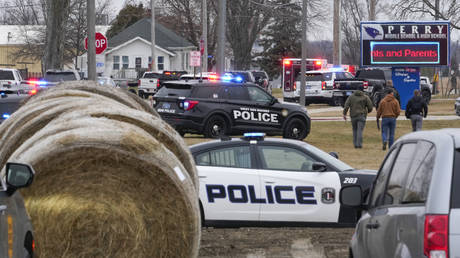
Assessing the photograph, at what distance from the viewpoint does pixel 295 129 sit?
88.1 ft

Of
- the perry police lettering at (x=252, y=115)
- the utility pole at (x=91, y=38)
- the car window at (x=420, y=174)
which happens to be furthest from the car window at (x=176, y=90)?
the car window at (x=420, y=174)

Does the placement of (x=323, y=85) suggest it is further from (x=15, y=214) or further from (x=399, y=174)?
(x=15, y=214)

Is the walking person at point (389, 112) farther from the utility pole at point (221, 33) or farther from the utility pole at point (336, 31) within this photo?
the utility pole at point (336, 31)

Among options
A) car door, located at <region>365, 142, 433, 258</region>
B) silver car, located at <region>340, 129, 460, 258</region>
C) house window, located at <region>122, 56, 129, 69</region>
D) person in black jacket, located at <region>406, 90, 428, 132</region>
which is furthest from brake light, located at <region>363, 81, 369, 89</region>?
house window, located at <region>122, 56, 129, 69</region>

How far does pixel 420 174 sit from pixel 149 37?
82.5 metres

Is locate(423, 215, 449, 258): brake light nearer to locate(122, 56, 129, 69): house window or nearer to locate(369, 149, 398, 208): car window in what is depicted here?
locate(369, 149, 398, 208): car window

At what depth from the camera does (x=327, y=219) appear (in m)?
12.5

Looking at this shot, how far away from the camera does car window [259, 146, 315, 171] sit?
12.7 m

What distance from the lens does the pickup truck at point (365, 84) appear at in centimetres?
4411

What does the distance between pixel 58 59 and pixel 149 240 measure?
40.8m

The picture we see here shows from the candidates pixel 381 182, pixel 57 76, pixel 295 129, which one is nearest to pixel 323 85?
pixel 57 76

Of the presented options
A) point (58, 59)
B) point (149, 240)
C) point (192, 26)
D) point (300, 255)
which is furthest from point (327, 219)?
point (192, 26)

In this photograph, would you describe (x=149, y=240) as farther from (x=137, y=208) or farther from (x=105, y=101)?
(x=105, y=101)

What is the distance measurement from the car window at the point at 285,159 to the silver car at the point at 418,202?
572 cm
